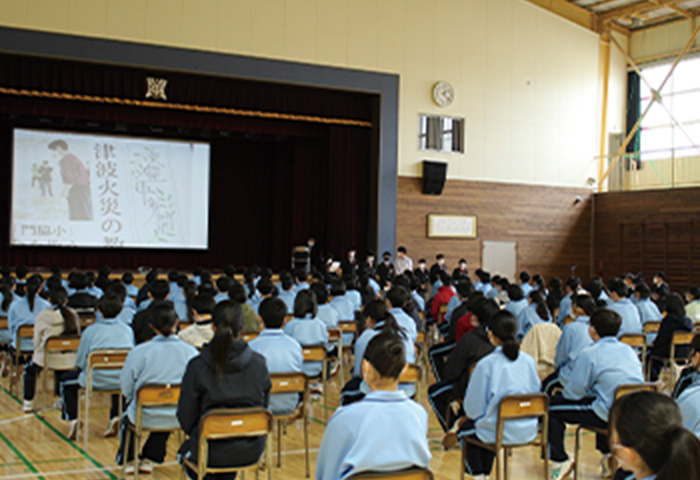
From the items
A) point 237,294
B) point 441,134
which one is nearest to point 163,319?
point 237,294

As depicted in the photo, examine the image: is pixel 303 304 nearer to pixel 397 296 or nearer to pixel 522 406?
pixel 397 296

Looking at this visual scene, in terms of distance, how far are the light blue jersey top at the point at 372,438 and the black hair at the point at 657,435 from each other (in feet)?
3.14

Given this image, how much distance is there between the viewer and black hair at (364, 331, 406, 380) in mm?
2984

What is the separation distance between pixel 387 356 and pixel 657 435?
1171 mm

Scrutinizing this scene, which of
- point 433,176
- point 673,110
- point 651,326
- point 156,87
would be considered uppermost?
point 673,110

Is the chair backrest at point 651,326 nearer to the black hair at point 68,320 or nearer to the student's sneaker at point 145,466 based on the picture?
the student's sneaker at point 145,466

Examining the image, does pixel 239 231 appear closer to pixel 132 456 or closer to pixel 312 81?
pixel 312 81

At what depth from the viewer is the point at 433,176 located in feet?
58.7

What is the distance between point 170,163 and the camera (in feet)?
A: 60.3

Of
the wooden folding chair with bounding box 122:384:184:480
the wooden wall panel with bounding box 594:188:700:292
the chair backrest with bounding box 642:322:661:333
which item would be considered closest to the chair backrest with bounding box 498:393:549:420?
the wooden folding chair with bounding box 122:384:184:480

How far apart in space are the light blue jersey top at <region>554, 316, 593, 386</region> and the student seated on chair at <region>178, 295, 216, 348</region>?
293 centimetres

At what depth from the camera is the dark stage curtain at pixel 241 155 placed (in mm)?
15055

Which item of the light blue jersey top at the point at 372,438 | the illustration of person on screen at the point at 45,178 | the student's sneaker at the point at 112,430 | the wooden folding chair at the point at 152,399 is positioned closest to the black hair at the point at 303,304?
the student's sneaker at the point at 112,430

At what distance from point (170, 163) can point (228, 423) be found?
15205mm
